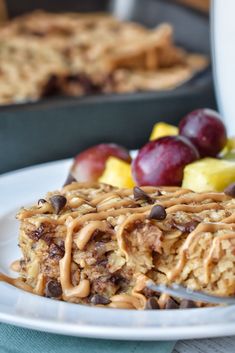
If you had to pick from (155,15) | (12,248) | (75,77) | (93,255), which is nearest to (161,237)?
(93,255)

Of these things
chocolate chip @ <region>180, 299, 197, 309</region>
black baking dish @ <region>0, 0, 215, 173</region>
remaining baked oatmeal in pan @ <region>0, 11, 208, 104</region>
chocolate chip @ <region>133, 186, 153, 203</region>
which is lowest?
remaining baked oatmeal in pan @ <region>0, 11, 208, 104</region>

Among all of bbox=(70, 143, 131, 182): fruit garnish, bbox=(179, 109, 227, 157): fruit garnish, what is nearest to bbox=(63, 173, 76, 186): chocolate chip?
bbox=(70, 143, 131, 182): fruit garnish

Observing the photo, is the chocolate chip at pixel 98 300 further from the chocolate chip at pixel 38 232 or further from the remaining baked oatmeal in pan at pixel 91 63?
the remaining baked oatmeal in pan at pixel 91 63

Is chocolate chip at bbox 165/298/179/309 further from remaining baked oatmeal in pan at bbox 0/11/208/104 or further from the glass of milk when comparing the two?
remaining baked oatmeal in pan at bbox 0/11/208/104

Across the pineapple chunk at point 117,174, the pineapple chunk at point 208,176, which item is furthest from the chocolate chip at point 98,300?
the pineapple chunk at point 117,174

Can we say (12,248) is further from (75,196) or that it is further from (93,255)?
(93,255)

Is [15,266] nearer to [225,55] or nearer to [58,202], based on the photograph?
[58,202]

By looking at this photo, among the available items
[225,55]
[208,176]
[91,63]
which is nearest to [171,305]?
[208,176]
